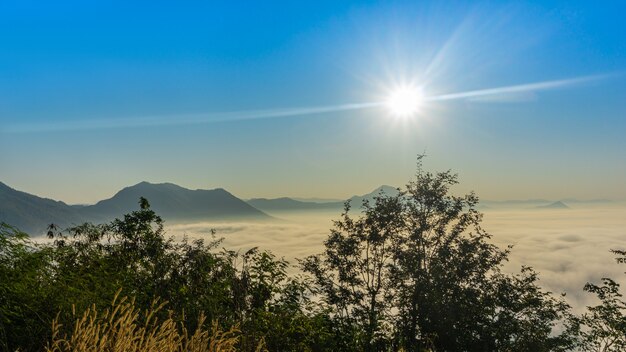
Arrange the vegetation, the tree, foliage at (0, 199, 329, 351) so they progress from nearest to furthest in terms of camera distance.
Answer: foliage at (0, 199, 329, 351), the vegetation, the tree

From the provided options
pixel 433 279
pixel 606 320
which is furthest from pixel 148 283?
pixel 606 320

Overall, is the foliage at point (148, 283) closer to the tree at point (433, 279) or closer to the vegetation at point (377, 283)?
the vegetation at point (377, 283)

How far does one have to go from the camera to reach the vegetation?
16156mm

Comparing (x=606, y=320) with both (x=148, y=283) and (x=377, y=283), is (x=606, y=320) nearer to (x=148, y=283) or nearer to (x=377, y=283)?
(x=377, y=283)

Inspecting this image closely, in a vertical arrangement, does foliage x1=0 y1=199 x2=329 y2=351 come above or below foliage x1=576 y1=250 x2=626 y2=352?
above

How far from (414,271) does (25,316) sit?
2355cm

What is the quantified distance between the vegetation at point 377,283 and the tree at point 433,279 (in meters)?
0.08

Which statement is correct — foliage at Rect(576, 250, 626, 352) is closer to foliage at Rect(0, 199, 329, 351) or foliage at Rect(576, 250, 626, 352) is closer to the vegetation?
the vegetation

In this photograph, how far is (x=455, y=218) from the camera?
98.0ft

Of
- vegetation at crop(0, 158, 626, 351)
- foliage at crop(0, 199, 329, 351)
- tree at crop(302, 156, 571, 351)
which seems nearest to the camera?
foliage at crop(0, 199, 329, 351)

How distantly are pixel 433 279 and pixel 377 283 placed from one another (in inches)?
195

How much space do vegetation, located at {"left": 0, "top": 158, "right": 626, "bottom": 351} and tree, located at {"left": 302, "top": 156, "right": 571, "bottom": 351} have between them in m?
0.08

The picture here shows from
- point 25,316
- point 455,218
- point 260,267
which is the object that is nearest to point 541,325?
point 455,218

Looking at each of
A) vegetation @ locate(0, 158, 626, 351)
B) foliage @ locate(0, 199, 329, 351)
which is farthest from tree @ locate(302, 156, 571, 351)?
foliage @ locate(0, 199, 329, 351)
